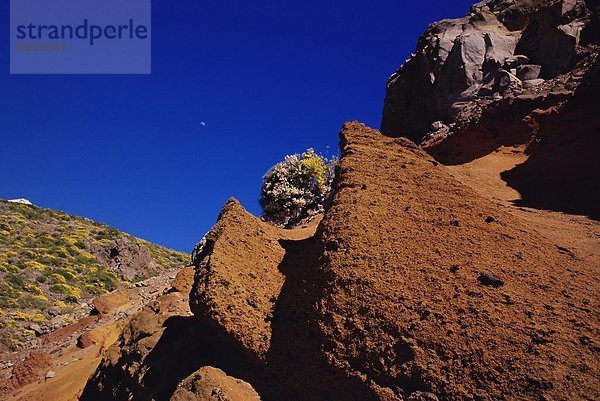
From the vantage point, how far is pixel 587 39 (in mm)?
19266

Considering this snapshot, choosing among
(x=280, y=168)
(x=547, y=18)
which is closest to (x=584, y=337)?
(x=547, y=18)

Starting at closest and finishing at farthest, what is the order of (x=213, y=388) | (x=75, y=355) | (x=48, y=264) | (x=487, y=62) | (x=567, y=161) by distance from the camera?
(x=213, y=388) < (x=75, y=355) < (x=567, y=161) < (x=487, y=62) < (x=48, y=264)

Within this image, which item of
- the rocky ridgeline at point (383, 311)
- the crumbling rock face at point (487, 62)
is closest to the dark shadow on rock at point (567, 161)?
the crumbling rock face at point (487, 62)

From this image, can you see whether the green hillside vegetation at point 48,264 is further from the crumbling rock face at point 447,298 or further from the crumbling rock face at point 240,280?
the crumbling rock face at point 447,298

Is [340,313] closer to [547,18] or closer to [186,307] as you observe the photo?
[186,307]

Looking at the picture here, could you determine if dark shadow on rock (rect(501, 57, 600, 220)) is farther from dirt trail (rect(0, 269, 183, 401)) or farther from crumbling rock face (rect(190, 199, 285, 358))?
dirt trail (rect(0, 269, 183, 401))

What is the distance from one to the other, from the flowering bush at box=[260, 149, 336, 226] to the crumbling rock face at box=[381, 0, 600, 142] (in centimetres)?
511

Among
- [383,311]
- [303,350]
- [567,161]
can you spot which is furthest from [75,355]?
[567,161]

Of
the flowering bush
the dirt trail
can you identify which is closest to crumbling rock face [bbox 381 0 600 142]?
the flowering bush

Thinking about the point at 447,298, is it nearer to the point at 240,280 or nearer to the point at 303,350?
the point at 303,350

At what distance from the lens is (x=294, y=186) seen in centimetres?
2742

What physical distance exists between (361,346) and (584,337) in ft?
7.47

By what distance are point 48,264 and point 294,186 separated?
21.2 m

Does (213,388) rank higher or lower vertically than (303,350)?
lower
